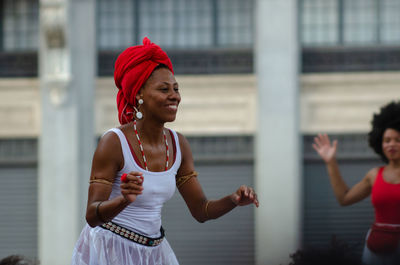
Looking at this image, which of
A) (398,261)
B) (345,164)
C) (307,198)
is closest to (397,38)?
(345,164)

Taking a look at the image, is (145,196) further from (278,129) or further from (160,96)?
(278,129)

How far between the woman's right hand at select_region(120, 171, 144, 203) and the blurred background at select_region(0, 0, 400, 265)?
349 inches

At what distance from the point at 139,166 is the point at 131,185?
1.41 feet

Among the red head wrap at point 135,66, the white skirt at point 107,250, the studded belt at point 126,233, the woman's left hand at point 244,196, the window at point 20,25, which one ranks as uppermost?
the window at point 20,25

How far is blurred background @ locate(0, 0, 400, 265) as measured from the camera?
457 inches

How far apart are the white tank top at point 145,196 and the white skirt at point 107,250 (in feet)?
0.24

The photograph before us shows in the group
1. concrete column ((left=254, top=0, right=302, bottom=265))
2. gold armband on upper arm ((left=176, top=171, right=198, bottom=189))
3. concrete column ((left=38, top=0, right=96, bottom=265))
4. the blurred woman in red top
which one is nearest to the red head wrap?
gold armband on upper arm ((left=176, top=171, right=198, bottom=189))

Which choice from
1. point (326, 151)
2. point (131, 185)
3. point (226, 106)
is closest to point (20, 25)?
point (226, 106)

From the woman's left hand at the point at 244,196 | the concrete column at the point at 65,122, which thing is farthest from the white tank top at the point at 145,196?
the concrete column at the point at 65,122

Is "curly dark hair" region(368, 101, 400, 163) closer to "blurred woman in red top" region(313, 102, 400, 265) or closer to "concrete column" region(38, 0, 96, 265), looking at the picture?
"blurred woman in red top" region(313, 102, 400, 265)

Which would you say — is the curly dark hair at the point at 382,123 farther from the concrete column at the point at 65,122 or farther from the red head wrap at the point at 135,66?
the concrete column at the point at 65,122

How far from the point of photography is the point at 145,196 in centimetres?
314

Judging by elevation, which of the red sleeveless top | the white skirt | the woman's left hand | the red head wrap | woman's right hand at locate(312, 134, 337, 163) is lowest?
the red sleeveless top

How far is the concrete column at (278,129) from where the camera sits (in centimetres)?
1141
